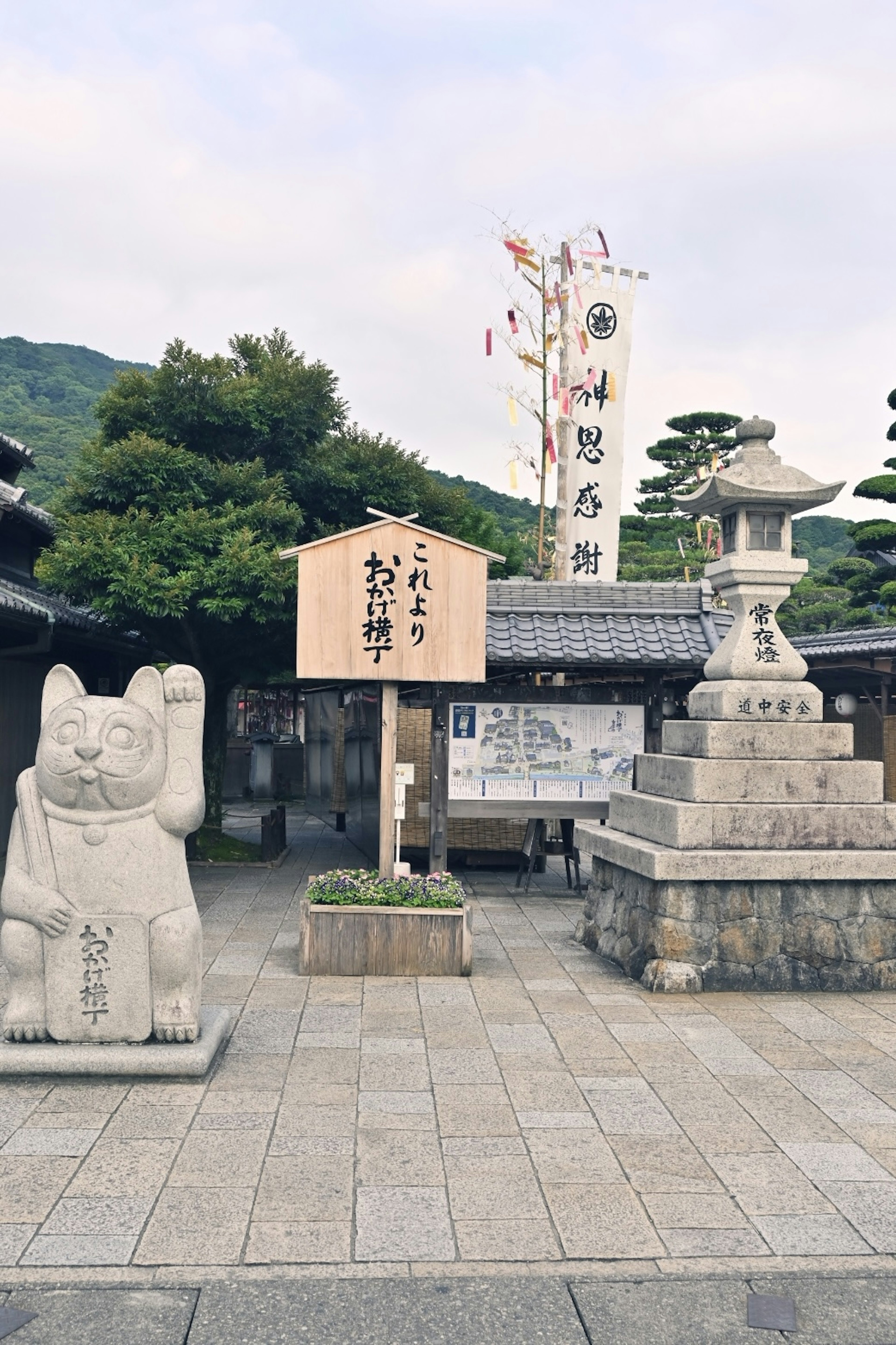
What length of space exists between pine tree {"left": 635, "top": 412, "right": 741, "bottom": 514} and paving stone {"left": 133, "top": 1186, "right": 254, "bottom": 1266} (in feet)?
96.8

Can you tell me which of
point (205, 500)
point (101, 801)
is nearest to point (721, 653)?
point (101, 801)

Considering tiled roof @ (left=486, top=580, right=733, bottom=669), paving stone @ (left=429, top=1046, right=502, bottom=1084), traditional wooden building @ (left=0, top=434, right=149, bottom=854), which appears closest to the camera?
paving stone @ (left=429, top=1046, right=502, bottom=1084)

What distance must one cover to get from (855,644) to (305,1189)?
51.0 feet

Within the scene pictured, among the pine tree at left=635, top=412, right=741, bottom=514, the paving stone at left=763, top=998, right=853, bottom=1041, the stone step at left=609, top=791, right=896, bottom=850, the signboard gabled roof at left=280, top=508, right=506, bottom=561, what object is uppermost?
the pine tree at left=635, top=412, right=741, bottom=514

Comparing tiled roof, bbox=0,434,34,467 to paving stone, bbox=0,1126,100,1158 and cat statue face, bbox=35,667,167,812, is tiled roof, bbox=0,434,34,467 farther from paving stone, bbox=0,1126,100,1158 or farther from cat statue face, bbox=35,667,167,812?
paving stone, bbox=0,1126,100,1158

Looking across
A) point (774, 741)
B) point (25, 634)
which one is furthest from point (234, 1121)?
point (25, 634)

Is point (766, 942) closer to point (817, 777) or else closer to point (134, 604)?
point (817, 777)

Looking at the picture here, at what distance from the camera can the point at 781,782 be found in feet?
30.2

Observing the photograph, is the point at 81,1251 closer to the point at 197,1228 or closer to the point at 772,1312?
the point at 197,1228

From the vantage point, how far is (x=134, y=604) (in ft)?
44.3

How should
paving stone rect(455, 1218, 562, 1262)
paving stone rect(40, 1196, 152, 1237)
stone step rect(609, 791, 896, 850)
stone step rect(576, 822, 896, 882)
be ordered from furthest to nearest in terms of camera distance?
stone step rect(609, 791, 896, 850) → stone step rect(576, 822, 896, 882) → paving stone rect(40, 1196, 152, 1237) → paving stone rect(455, 1218, 562, 1262)

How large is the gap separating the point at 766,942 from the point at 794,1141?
131 inches

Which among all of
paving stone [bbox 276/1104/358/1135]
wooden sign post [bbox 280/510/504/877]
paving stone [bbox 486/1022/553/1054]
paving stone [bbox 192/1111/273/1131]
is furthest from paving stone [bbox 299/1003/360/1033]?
wooden sign post [bbox 280/510/504/877]

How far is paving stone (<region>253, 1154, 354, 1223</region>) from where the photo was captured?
4.73 m
